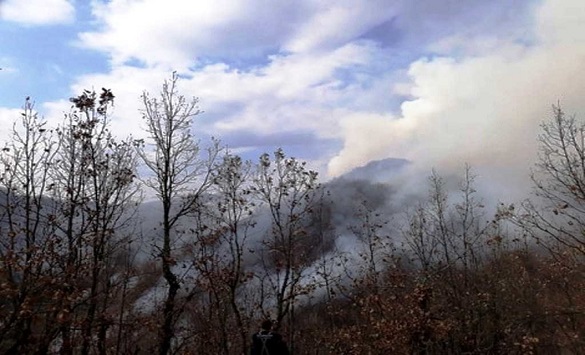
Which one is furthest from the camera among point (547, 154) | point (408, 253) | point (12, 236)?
point (408, 253)

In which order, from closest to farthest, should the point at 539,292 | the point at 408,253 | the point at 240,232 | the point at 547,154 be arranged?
the point at 547,154
the point at 240,232
the point at 539,292
the point at 408,253

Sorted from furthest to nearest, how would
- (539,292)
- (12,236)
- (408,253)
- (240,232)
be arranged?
(408,253) < (539,292) < (240,232) < (12,236)

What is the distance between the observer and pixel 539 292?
27219mm

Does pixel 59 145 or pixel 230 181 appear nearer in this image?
pixel 59 145

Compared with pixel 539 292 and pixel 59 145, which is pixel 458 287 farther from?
pixel 59 145

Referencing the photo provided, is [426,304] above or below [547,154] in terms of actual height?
below

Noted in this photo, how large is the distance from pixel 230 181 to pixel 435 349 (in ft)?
36.4

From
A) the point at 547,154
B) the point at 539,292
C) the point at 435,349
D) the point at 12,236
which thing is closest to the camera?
Answer: the point at 12,236

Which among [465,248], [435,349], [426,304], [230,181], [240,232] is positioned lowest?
[435,349]

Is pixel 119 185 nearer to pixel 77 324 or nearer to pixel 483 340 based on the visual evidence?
pixel 77 324

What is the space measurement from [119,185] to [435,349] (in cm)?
1428

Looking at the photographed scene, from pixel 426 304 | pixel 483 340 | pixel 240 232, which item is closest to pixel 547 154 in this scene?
pixel 426 304

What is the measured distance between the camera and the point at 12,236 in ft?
33.1

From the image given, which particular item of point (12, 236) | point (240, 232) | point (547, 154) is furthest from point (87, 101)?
point (547, 154)
